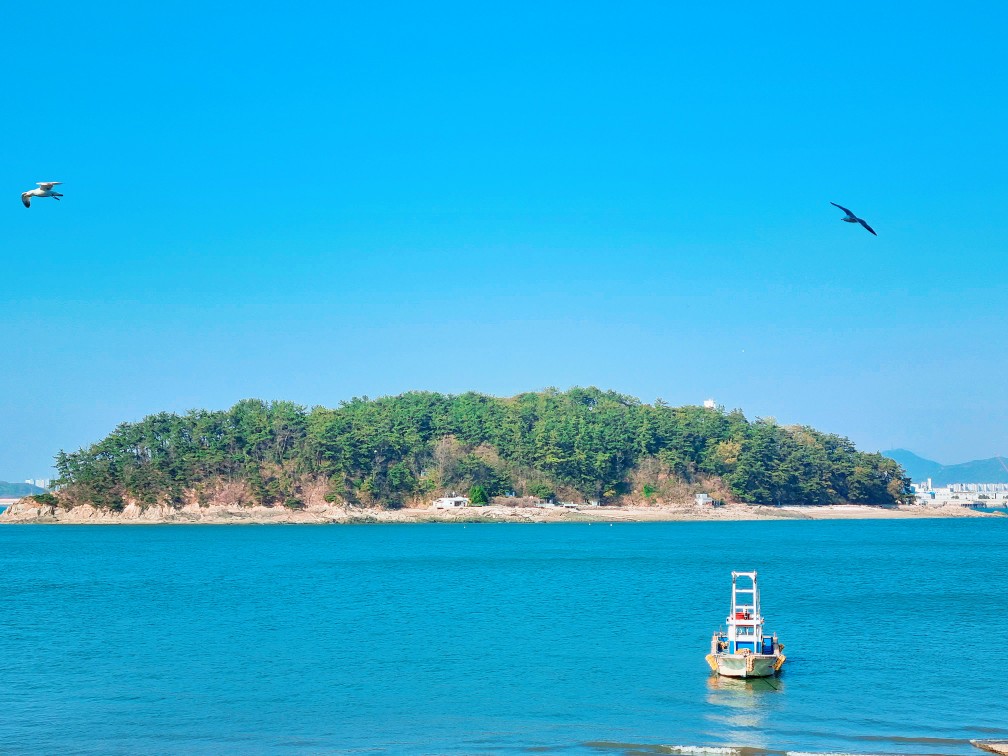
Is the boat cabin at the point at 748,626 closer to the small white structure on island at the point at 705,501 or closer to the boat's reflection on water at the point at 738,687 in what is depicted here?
the boat's reflection on water at the point at 738,687

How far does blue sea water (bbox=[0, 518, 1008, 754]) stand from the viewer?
2589 centimetres

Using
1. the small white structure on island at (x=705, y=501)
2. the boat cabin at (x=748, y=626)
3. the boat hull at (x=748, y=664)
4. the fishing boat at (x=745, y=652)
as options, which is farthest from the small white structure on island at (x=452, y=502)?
the boat hull at (x=748, y=664)

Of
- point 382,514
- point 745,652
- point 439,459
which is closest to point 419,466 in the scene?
point 439,459

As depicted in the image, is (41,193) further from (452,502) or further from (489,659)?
(452,502)

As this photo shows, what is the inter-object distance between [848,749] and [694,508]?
451ft

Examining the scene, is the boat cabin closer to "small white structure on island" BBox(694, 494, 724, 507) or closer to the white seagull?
the white seagull

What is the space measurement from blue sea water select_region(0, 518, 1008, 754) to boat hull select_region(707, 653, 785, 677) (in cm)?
58

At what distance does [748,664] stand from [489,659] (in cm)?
938

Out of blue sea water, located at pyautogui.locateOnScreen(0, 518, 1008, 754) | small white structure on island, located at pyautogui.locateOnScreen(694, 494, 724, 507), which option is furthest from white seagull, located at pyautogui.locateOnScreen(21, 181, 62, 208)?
small white structure on island, located at pyautogui.locateOnScreen(694, 494, 724, 507)

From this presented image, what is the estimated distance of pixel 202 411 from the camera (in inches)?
6122

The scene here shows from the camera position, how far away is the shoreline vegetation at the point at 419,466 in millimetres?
151250

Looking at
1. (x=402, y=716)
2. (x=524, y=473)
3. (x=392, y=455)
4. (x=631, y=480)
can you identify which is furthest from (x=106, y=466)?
(x=402, y=716)

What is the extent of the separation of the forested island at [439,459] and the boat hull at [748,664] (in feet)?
393

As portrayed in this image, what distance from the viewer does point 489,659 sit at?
3612 centimetres
